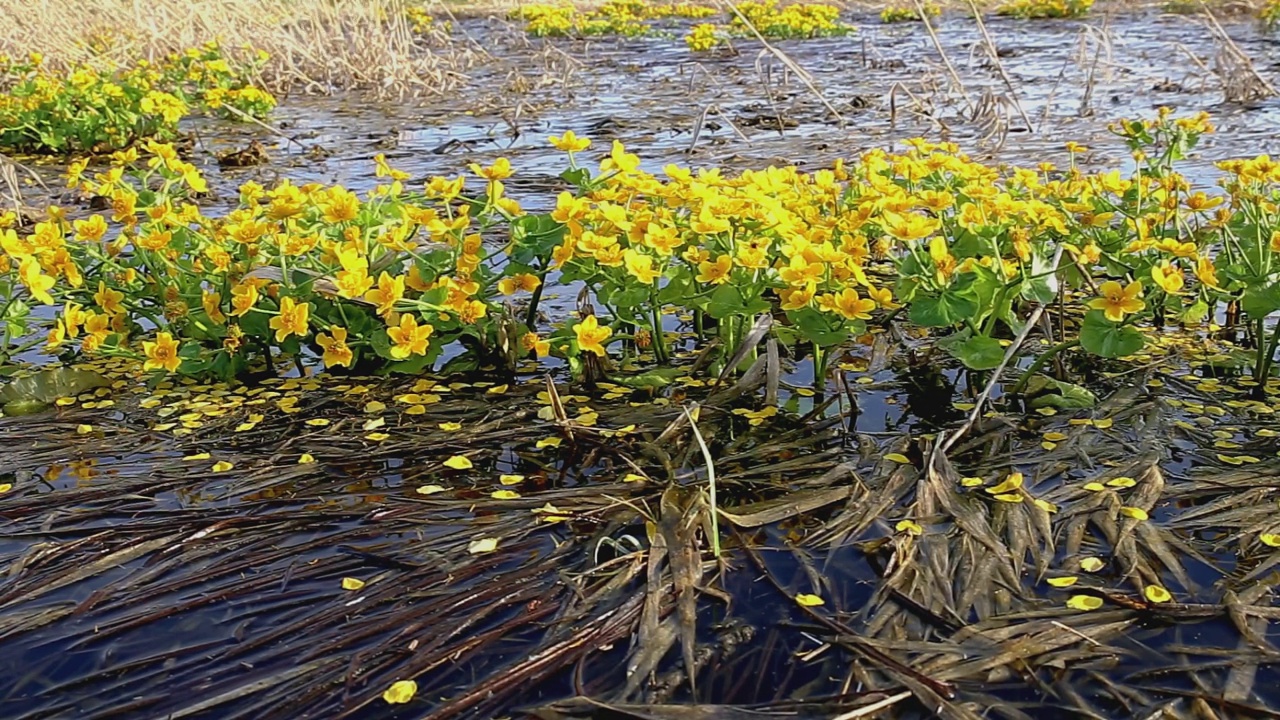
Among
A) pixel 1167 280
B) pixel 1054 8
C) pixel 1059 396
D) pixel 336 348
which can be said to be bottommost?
pixel 1054 8

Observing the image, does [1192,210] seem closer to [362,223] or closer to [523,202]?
[362,223]

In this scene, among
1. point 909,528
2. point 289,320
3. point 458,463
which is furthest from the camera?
point 289,320

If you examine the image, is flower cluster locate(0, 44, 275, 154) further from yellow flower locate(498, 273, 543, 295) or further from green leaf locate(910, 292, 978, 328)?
green leaf locate(910, 292, 978, 328)

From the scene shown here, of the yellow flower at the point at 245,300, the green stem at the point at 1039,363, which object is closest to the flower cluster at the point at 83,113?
the yellow flower at the point at 245,300

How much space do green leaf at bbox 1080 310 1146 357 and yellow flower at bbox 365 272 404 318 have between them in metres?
1.82

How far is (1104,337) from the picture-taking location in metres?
2.89

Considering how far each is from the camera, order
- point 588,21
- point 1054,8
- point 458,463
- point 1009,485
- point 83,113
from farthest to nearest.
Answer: point 588,21 < point 1054,8 < point 83,113 < point 458,463 < point 1009,485

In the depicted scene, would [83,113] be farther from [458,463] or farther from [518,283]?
[458,463]

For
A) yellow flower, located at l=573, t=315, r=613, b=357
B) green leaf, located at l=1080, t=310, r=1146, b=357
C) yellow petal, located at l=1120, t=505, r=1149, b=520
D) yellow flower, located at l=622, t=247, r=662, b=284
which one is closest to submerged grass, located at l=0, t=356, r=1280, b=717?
yellow petal, located at l=1120, t=505, r=1149, b=520

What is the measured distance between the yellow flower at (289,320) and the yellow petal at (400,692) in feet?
4.66

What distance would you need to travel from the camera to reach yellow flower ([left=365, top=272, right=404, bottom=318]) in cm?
293

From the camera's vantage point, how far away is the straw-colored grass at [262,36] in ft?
33.4

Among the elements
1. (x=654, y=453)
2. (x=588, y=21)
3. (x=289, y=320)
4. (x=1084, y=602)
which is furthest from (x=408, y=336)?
(x=588, y=21)

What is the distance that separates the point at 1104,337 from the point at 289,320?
86.5 inches
